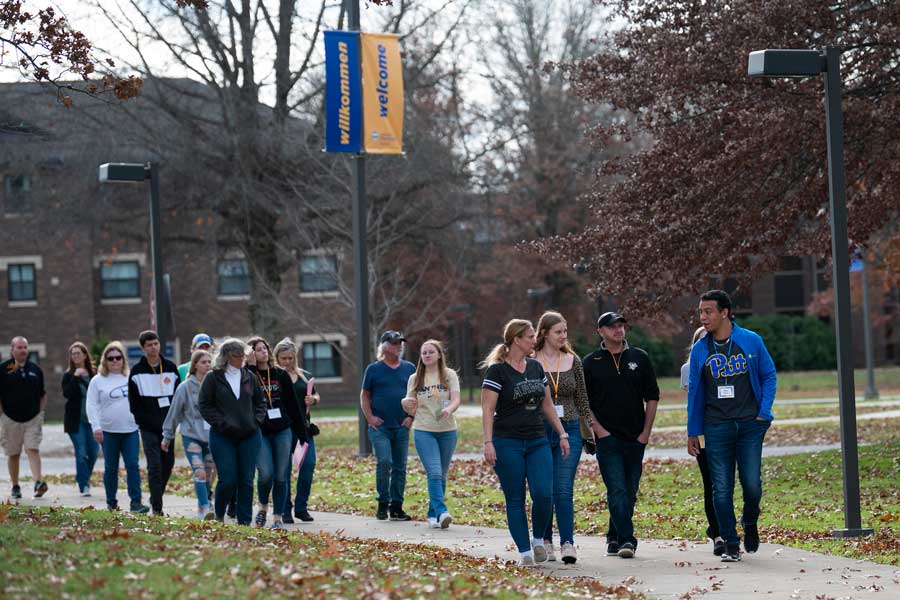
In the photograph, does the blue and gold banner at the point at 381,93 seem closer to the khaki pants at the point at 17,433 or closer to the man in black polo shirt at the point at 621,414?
the khaki pants at the point at 17,433

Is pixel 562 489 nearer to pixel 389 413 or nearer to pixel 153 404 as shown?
pixel 389 413

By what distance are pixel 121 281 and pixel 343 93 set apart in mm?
33358

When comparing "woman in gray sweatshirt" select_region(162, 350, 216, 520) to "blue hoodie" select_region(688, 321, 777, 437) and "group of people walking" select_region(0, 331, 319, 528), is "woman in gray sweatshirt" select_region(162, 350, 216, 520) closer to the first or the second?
"group of people walking" select_region(0, 331, 319, 528)

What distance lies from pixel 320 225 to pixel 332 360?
25378 mm

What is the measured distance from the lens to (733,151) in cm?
1719

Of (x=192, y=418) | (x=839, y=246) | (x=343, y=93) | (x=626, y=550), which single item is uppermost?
(x=343, y=93)

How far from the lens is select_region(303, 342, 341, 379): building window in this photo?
181ft

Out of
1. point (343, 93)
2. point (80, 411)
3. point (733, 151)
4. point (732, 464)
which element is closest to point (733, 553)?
point (732, 464)

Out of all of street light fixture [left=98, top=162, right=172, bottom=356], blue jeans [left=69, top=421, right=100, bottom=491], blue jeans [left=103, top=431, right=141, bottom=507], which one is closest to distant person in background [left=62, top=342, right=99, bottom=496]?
blue jeans [left=69, top=421, right=100, bottom=491]

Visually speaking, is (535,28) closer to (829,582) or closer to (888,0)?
(888,0)

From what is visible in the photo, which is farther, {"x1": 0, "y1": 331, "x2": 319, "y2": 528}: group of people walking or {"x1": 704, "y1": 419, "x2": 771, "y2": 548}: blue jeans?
{"x1": 0, "y1": 331, "x2": 319, "y2": 528}: group of people walking

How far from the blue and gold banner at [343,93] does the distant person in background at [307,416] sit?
734 cm

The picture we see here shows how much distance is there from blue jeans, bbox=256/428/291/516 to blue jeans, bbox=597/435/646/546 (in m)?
3.64

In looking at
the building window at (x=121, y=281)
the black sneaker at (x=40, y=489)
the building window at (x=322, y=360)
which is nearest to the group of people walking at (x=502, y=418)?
the black sneaker at (x=40, y=489)
